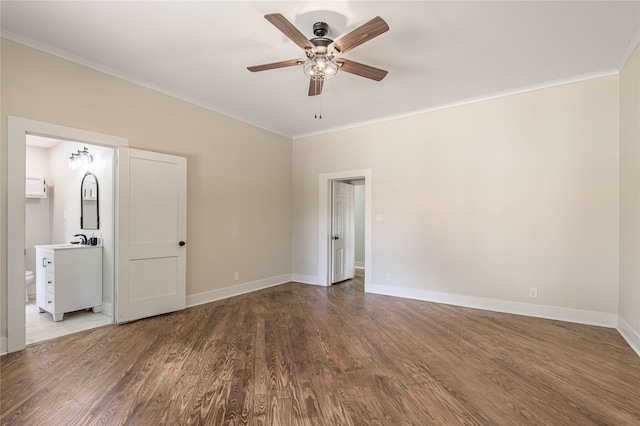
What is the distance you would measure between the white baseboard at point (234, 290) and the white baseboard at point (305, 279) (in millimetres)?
119

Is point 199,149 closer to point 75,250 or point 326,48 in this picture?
point 75,250

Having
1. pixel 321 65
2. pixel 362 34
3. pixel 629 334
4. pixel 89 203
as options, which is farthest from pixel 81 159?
pixel 629 334

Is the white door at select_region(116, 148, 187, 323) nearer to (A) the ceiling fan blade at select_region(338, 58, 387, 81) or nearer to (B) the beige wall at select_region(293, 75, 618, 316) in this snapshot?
(A) the ceiling fan blade at select_region(338, 58, 387, 81)

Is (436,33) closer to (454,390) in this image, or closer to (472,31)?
(472,31)

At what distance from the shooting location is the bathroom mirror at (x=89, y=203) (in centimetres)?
411

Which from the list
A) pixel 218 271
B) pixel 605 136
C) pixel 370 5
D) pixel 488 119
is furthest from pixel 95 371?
pixel 605 136

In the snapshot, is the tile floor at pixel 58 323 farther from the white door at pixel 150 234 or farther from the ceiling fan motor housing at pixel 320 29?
the ceiling fan motor housing at pixel 320 29

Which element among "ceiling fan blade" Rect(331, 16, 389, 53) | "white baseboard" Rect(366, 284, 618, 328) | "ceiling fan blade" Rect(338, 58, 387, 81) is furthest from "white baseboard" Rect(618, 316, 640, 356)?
"ceiling fan blade" Rect(331, 16, 389, 53)

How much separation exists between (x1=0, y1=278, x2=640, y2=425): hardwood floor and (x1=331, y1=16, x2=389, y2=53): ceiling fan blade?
Answer: 103 inches

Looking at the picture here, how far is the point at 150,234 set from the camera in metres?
3.72

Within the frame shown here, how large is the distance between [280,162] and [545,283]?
14.8ft

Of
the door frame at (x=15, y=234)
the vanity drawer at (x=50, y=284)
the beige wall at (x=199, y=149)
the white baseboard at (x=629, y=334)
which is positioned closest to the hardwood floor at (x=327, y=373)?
the white baseboard at (x=629, y=334)

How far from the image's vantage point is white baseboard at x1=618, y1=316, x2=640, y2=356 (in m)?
2.76

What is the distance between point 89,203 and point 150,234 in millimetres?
1344
